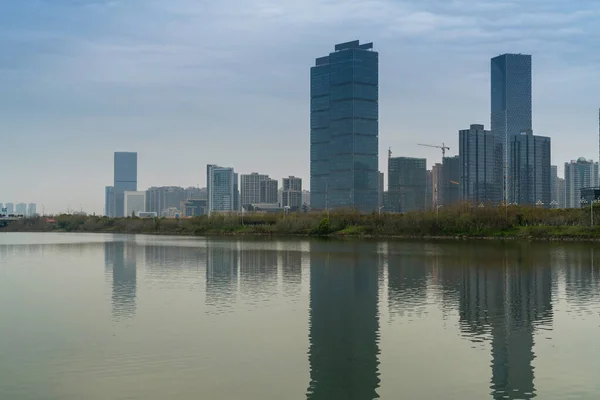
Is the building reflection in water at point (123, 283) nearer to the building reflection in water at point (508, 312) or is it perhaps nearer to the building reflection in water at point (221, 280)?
the building reflection in water at point (221, 280)

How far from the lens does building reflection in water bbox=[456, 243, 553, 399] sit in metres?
16.1

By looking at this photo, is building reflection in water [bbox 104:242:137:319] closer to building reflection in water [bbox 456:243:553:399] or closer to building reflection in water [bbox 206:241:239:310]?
building reflection in water [bbox 206:241:239:310]

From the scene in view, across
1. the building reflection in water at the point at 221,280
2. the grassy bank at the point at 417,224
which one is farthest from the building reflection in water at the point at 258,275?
the grassy bank at the point at 417,224

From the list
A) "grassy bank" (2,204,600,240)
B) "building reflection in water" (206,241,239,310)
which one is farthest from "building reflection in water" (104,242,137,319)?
"grassy bank" (2,204,600,240)

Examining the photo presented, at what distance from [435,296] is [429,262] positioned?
17.9 m

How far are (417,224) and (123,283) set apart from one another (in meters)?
70.3

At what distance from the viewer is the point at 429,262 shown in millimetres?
46250

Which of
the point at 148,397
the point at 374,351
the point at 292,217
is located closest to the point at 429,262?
the point at 374,351

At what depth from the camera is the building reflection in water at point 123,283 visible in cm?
2500

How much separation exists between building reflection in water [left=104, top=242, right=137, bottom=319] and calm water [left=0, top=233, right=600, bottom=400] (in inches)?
5.5

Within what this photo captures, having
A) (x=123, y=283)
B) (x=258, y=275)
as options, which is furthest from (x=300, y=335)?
(x=258, y=275)

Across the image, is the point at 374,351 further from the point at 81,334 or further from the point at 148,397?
the point at 81,334

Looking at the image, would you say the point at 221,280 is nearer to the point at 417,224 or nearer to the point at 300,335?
the point at 300,335

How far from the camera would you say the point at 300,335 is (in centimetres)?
2056
